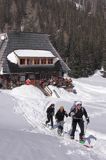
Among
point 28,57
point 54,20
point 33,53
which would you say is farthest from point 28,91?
point 54,20

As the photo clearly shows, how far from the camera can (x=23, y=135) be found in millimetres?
15758

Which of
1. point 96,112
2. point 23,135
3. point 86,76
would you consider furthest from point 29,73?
point 23,135

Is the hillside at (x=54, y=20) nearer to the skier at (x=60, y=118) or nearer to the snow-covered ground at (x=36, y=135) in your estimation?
the snow-covered ground at (x=36, y=135)

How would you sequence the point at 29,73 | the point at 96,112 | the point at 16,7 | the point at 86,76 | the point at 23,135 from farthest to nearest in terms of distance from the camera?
1. the point at 16,7
2. the point at 86,76
3. the point at 29,73
4. the point at 96,112
5. the point at 23,135

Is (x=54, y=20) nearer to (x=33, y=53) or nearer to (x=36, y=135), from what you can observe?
(x=33, y=53)

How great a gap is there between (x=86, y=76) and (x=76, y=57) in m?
4.49

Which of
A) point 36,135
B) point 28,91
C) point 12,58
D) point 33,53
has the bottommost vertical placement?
point 28,91

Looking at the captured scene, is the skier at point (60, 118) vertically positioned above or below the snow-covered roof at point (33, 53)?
above

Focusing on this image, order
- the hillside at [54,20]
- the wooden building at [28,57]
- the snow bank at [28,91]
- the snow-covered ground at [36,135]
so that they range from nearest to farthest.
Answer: the snow-covered ground at [36,135], the snow bank at [28,91], the wooden building at [28,57], the hillside at [54,20]

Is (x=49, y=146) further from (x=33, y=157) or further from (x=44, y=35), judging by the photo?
(x=44, y=35)

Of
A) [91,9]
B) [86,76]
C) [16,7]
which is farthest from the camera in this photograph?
[91,9]

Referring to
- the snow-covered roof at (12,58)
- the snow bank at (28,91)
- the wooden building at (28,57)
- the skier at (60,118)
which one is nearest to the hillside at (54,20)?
the wooden building at (28,57)

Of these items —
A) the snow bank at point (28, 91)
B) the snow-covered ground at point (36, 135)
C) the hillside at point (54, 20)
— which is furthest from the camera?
the hillside at point (54, 20)

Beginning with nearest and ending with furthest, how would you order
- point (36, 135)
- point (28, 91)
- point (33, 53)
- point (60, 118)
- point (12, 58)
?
point (36, 135), point (60, 118), point (28, 91), point (12, 58), point (33, 53)
